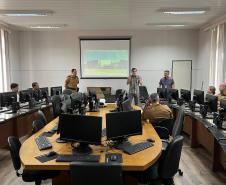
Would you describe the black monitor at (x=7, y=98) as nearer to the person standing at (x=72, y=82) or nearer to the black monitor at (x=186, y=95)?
the person standing at (x=72, y=82)

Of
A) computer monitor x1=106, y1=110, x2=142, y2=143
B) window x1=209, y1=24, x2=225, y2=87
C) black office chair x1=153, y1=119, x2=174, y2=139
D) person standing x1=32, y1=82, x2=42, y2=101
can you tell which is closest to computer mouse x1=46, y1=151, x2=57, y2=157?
computer monitor x1=106, y1=110, x2=142, y2=143

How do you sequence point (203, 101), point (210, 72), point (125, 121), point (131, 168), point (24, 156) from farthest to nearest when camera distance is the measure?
1. point (210, 72)
2. point (203, 101)
3. point (125, 121)
4. point (24, 156)
5. point (131, 168)

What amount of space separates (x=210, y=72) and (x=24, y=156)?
23.5 feet

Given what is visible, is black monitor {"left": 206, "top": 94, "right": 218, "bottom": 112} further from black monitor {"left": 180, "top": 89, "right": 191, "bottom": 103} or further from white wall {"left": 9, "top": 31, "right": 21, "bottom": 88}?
white wall {"left": 9, "top": 31, "right": 21, "bottom": 88}

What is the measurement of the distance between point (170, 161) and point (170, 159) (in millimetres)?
27

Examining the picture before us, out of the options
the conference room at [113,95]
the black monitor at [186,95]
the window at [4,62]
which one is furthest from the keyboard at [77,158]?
the window at [4,62]

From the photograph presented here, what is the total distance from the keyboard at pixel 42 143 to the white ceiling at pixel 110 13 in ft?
11.1

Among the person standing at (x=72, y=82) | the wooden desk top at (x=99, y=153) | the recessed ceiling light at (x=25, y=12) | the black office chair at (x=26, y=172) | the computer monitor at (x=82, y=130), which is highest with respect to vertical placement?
the recessed ceiling light at (x=25, y=12)

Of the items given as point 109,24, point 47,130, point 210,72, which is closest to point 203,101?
point 47,130

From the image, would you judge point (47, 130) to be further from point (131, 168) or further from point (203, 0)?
point (203, 0)

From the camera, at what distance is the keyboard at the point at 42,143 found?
8.94 ft

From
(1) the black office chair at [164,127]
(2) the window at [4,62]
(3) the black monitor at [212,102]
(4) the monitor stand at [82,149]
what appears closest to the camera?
(4) the monitor stand at [82,149]

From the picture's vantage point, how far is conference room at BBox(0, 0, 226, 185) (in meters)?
2.59

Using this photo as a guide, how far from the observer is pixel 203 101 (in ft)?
16.1
